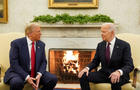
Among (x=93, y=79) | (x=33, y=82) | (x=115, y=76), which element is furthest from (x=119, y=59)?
(x=33, y=82)

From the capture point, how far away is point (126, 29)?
494cm

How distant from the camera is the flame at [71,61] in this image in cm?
501

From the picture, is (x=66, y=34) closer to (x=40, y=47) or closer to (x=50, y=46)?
(x=50, y=46)

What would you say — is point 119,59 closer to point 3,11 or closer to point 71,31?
point 71,31

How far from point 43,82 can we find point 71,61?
1.99m

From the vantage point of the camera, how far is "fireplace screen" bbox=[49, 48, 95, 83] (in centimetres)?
501

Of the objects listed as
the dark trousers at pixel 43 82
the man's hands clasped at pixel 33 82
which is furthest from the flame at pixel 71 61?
the man's hands clasped at pixel 33 82

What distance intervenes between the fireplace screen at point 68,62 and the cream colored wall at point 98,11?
881mm

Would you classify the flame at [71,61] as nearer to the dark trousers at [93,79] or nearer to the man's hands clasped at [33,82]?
the dark trousers at [93,79]

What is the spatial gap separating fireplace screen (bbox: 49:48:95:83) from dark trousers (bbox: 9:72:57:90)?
6.26 feet

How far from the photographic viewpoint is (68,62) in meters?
5.02

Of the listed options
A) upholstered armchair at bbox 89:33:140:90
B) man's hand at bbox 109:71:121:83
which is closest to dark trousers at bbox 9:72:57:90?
upholstered armchair at bbox 89:33:140:90

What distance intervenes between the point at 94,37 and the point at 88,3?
0.76m

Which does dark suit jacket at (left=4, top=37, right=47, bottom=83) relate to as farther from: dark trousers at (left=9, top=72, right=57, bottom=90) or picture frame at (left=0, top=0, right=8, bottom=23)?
picture frame at (left=0, top=0, right=8, bottom=23)
